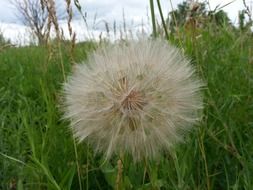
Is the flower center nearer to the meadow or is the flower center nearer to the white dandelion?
the white dandelion

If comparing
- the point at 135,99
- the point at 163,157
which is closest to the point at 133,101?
the point at 135,99

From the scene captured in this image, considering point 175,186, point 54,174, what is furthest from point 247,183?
point 54,174

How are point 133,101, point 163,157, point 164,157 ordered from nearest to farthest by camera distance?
point 133,101, point 163,157, point 164,157

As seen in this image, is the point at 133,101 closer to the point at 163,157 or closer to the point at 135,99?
the point at 135,99

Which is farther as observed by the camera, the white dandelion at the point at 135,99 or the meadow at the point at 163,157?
the meadow at the point at 163,157

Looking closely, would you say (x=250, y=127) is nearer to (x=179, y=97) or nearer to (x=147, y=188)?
(x=147, y=188)

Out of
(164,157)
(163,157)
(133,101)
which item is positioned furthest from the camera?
(164,157)

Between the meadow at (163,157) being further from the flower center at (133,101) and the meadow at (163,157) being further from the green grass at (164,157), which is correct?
the flower center at (133,101)

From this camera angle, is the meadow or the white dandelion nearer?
the white dandelion

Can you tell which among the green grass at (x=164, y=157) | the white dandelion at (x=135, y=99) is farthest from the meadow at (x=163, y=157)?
the white dandelion at (x=135, y=99)

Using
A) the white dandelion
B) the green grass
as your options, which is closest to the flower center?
the white dandelion
